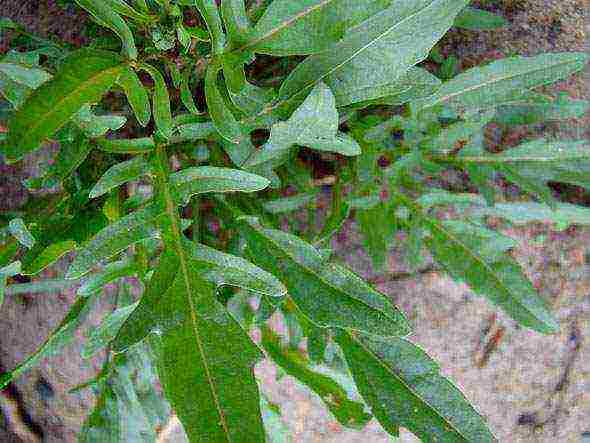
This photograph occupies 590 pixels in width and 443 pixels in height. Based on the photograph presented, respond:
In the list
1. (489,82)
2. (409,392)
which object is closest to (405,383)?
(409,392)

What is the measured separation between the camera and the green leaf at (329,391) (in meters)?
0.70

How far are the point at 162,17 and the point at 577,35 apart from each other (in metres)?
0.47

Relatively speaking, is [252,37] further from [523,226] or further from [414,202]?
[523,226]

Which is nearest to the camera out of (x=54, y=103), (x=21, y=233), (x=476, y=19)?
(x=54, y=103)

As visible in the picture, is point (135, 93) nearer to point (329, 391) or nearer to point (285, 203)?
point (285, 203)

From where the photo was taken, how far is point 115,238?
49 cm

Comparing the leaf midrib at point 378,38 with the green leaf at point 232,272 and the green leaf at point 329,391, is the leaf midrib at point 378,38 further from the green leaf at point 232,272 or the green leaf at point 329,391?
the green leaf at point 329,391

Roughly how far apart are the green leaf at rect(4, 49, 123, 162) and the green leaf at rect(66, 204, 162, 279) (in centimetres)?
8

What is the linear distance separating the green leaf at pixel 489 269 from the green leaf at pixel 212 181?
0.84 feet

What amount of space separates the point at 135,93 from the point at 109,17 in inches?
2.1

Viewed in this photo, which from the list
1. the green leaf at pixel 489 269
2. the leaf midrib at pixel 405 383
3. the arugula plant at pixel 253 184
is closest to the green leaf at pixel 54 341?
the arugula plant at pixel 253 184

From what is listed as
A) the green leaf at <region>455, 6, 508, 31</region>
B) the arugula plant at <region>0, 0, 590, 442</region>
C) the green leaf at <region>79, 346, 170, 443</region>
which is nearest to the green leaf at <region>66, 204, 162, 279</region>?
the arugula plant at <region>0, 0, 590, 442</region>

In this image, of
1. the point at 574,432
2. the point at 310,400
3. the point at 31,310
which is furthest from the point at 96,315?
the point at 574,432

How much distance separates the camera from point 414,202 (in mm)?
717
